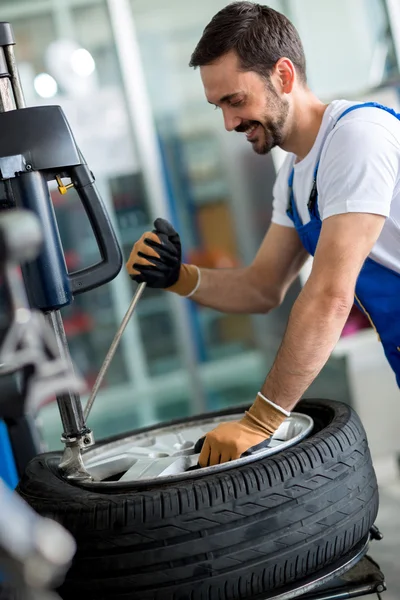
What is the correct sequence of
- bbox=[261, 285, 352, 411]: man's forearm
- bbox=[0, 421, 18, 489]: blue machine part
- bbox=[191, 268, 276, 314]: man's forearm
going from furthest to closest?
bbox=[0, 421, 18, 489]: blue machine part → bbox=[191, 268, 276, 314]: man's forearm → bbox=[261, 285, 352, 411]: man's forearm

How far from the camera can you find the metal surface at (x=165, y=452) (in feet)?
3.81

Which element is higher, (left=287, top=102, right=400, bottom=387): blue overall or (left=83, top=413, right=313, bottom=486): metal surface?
(left=287, top=102, right=400, bottom=387): blue overall

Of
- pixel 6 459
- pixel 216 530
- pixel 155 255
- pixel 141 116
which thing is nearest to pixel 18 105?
pixel 155 255

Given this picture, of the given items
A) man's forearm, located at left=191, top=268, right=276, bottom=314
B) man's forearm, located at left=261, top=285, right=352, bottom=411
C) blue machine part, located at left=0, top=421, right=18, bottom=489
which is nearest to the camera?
man's forearm, located at left=261, top=285, right=352, bottom=411

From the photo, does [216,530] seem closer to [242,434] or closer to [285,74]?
[242,434]

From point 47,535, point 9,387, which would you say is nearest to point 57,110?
point 9,387

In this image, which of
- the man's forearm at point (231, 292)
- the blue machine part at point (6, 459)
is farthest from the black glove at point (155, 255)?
the blue machine part at point (6, 459)

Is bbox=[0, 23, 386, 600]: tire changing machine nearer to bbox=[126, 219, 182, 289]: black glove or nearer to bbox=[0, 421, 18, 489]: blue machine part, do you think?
bbox=[126, 219, 182, 289]: black glove

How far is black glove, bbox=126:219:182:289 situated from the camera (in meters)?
1.65

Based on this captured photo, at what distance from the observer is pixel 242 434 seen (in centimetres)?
119

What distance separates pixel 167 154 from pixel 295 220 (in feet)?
7.89

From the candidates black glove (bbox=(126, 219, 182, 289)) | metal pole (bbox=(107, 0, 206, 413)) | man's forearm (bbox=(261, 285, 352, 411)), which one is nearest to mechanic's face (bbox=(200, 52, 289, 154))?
black glove (bbox=(126, 219, 182, 289))

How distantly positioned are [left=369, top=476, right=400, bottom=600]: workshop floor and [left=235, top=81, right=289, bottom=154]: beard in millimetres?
873

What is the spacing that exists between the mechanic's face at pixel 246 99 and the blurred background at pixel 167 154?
1990 millimetres
